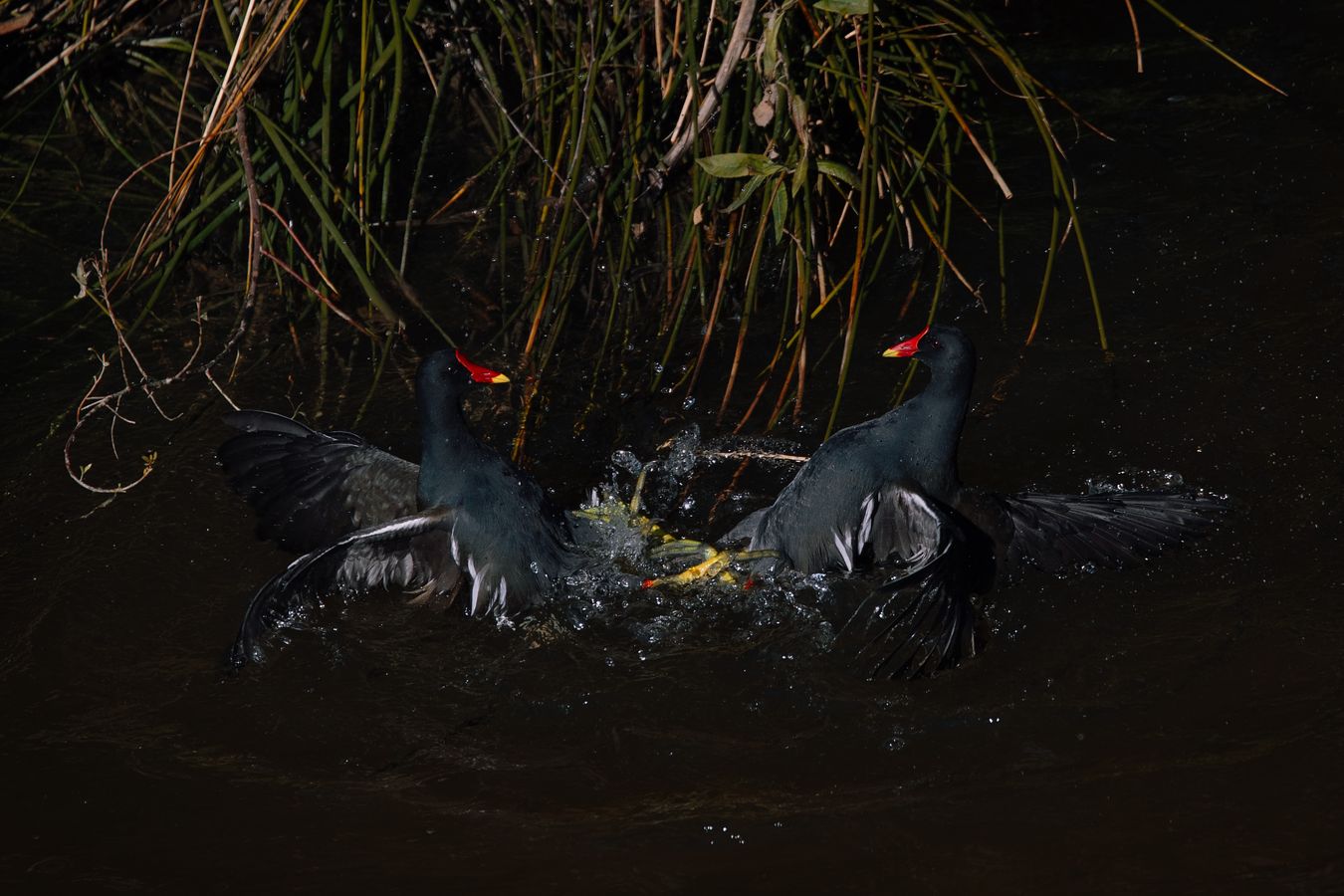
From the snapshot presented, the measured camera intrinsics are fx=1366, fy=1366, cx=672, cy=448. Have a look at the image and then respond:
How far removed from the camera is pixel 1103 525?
119 inches

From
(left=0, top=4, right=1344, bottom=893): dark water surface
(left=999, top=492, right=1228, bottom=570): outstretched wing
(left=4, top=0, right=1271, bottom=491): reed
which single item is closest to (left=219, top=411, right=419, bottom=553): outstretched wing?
(left=0, top=4, right=1344, bottom=893): dark water surface

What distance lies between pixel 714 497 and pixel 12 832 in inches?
67.2

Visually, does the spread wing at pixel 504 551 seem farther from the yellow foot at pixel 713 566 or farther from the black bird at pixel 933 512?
the black bird at pixel 933 512

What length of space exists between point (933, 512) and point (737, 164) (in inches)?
35.9

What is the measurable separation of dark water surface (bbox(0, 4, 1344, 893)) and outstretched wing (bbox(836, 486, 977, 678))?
12 centimetres

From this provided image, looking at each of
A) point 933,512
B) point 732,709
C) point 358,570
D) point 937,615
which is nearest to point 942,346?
point 933,512

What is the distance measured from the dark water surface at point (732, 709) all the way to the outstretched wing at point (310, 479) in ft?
0.41

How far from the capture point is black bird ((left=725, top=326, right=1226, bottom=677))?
3000 mm

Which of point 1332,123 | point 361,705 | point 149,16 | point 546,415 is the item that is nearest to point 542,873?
point 361,705

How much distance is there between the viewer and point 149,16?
4508 mm

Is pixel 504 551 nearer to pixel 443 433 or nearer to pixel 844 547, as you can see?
pixel 443 433

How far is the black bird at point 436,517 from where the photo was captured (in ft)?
10.0

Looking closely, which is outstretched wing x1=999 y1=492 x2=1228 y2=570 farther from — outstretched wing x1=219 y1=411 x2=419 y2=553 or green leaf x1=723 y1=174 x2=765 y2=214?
outstretched wing x1=219 y1=411 x2=419 y2=553

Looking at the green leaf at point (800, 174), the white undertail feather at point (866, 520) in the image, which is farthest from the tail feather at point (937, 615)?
the green leaf at point (800, 174)
